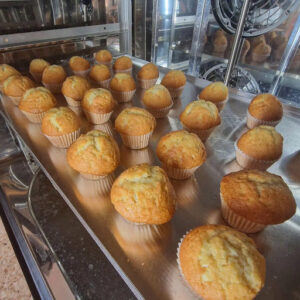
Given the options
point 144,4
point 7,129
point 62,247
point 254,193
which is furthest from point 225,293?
point 144,4

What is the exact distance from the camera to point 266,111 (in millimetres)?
2158

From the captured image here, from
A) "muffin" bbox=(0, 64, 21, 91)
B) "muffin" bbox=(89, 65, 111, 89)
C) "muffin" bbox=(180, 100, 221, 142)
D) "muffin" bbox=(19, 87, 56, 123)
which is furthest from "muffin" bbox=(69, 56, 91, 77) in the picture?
"muffin" bbox=(180, 100, 221, 142)

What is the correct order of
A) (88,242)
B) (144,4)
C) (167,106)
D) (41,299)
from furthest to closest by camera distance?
(144,4), (167,106), (88,242), (41,299)

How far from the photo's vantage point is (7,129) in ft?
9.25

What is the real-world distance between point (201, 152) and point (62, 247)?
3.78ft

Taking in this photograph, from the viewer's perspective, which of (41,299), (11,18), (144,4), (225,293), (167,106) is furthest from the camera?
(144,4)

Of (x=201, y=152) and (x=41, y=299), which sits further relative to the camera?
(x=201, y=152)

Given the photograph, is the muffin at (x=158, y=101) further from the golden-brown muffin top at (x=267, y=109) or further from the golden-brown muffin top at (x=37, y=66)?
the golden-brown muffin top at (x=37, y=66)

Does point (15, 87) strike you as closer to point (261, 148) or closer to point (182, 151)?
point (182, 151)

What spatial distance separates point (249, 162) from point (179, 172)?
0.58 meters

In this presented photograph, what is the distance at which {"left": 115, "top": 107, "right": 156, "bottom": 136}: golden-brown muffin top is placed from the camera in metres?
1.94

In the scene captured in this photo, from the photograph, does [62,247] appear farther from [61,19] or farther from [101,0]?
[101,0]

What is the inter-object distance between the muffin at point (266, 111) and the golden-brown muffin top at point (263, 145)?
39 cm

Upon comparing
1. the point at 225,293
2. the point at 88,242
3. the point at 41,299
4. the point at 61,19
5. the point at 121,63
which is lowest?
the point at 41,299
